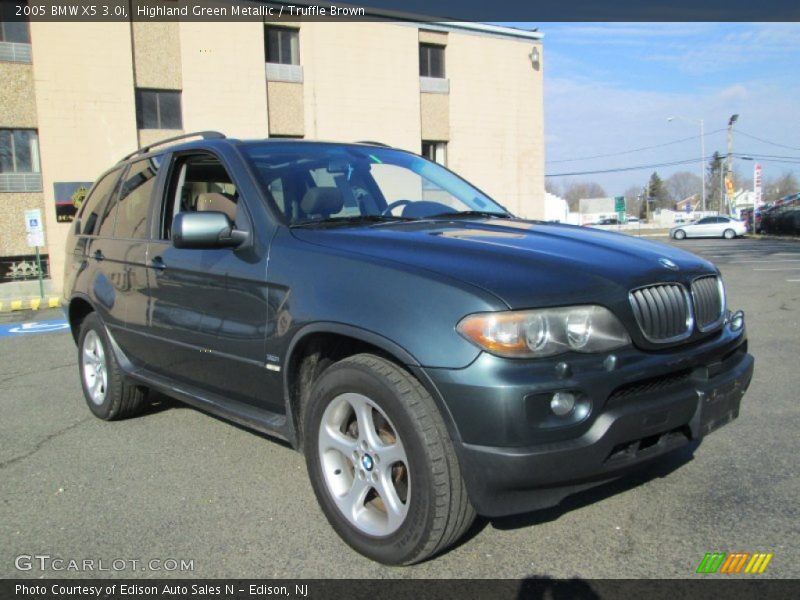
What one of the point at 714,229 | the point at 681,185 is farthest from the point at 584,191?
the point at 714,229

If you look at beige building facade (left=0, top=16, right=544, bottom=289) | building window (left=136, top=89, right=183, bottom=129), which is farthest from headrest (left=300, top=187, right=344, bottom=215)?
building window (left=136, top=89, right=183, bottom=129)

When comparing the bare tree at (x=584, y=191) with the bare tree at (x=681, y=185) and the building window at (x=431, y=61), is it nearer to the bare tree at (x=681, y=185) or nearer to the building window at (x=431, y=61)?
the bare tree at (x=681, y=185)

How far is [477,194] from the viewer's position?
4.40 m

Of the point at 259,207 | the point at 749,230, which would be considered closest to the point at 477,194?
the point at 259,207

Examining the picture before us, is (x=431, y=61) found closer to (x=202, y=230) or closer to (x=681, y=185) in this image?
(x=202, y=230)

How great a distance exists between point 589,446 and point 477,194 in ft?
7.75

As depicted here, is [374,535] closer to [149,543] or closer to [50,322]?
[149,543]

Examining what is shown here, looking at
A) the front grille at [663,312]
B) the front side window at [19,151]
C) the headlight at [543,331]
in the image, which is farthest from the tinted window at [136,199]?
the front side window at [19,151]

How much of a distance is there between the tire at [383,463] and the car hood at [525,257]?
1.53ft

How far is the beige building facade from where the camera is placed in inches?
807

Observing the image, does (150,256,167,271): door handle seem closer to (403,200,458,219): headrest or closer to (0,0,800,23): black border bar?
(403,200,458,219): headrest

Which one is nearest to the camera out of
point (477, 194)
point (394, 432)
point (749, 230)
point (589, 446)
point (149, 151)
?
point (589, 446)

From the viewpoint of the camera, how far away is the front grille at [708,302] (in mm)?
2883

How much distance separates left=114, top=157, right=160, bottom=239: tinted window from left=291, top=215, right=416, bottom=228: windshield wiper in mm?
1455
